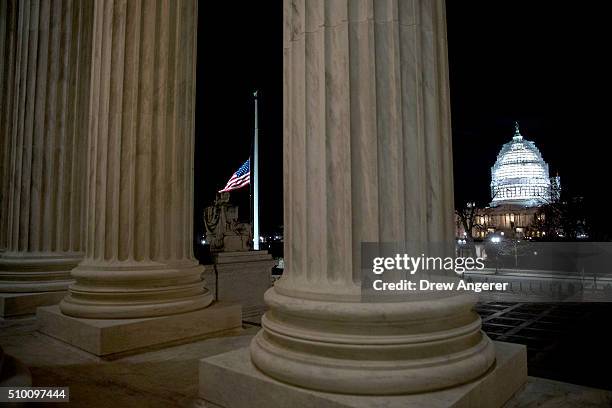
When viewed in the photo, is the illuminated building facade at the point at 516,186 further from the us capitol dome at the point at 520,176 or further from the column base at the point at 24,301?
the column base at the point at 24,301

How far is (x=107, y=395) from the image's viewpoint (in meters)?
7.12

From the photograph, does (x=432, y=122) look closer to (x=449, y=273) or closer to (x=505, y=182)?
(x=449, y=273)

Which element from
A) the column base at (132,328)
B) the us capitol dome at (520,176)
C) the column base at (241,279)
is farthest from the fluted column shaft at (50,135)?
the us capitol dome at (520,176)

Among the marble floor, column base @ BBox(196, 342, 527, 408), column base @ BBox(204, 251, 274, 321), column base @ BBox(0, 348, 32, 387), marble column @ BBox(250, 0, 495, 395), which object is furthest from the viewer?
column base @ BBox(204, 251, 274, 321)

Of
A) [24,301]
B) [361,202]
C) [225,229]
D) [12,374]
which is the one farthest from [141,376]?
[225,229]

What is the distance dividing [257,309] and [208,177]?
51445 millimetres

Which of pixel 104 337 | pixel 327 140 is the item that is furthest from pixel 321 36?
pixel 104 337

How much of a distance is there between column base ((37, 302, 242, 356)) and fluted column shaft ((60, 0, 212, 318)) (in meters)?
0.27

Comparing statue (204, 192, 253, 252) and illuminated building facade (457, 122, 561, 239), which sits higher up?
illuminated building facade (457, 122, 561, 239)

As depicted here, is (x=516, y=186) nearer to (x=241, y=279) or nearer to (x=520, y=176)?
(x=520, y=176)

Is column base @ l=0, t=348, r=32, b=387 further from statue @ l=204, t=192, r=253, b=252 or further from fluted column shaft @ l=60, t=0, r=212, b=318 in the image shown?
statue @ l=204, t=192, r=253, b=252

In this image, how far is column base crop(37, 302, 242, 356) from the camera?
8875 mm

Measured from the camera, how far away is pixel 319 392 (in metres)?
5.20

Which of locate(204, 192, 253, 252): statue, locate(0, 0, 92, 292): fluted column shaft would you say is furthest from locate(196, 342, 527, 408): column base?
locate(204, 192, 253, 252): statue
